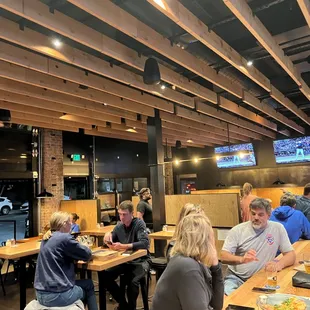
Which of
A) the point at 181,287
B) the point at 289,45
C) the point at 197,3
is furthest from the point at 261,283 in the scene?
the point at 289,45

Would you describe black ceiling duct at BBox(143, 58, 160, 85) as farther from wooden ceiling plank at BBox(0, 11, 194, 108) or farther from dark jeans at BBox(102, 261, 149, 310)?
dark jeans at BBox(102, 261, 149, 310)

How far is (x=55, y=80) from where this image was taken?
172 inches

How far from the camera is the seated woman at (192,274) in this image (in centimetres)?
159

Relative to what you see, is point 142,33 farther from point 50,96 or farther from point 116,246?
point 116,246

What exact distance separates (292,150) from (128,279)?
25.1ft

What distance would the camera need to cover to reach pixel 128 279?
150 inches

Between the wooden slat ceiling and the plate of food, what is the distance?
218 centimetres

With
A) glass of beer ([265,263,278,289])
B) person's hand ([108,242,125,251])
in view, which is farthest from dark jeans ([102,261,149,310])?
glass of beer ([265,263,278,289])

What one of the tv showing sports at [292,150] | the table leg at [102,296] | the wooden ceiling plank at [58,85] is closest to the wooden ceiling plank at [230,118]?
the tv showing sports at [292,150]

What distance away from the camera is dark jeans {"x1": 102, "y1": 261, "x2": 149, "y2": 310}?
368 cm

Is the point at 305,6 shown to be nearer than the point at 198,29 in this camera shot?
Yes

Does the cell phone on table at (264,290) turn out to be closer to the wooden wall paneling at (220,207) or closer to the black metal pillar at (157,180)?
the wooden wall paneling at (220,207)

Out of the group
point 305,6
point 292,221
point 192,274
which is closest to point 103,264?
point 192,274

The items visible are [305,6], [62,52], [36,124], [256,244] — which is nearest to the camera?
[305,6]
